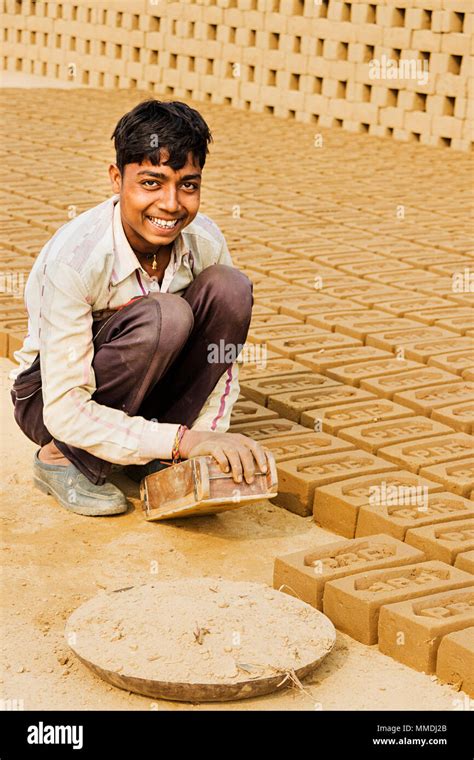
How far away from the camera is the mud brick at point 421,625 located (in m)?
2.92

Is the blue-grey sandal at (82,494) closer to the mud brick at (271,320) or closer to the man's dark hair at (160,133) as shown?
the man's dark hair at (160,133)

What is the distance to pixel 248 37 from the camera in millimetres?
12609

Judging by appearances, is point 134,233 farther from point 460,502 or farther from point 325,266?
point 325,266

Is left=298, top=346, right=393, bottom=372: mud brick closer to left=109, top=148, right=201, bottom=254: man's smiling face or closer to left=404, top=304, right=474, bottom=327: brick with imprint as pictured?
left=404, top=304, right=474, bottom=327: brick with imprint

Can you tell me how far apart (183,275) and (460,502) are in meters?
1.11

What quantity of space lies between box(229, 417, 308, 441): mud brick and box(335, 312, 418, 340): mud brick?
101cm

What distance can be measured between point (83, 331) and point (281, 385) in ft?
4.59

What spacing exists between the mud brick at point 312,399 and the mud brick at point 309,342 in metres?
0.39

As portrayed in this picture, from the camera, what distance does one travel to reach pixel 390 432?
4.34m

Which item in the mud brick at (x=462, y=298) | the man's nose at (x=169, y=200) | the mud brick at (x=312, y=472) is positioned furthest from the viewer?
the mud brick at (x=462, y=298)

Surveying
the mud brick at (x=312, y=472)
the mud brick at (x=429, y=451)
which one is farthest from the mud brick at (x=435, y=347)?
the mud brick at (x=312, y=472)

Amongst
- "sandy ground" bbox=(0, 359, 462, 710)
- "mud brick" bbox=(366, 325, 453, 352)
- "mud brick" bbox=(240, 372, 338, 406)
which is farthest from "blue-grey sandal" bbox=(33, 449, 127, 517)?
"mud brick" bbox=(366, 325, 453, 352)

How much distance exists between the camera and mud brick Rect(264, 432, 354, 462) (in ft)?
13.4
